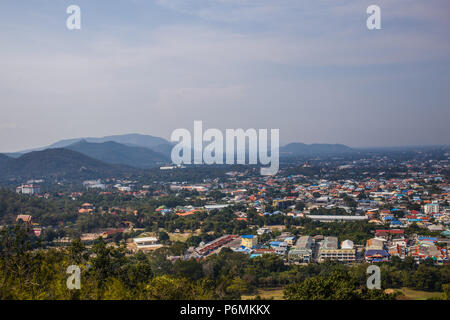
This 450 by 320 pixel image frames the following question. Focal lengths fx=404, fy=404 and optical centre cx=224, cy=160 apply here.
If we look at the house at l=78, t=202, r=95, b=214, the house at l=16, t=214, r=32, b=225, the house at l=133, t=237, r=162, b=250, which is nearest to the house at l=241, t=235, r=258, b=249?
the house at l=133, t=237, r=162, b=250

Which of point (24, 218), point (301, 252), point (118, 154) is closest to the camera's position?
point (301, 252)

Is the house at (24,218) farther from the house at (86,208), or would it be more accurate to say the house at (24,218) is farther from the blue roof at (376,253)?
the blue roof at (376,253)

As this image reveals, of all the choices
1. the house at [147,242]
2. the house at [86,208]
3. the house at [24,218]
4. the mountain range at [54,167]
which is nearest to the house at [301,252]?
the house at [147,242]

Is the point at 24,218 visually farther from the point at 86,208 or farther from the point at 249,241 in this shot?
the point at 249,241

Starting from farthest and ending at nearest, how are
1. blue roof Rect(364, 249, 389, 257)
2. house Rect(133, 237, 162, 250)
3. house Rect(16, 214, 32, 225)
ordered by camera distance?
house Rect(16, 214, 32, 225) → house Rect(133, 237, 162, 250) → blue roof Rect(364, 249, 389, 257)

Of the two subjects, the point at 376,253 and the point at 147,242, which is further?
the point at 147,242

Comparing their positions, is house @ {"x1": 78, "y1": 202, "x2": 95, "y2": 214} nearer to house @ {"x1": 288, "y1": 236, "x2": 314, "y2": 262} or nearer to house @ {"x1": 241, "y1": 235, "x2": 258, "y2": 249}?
house @ {"x1": 241, "y1": 235, "x2": 258, "y2": 249}

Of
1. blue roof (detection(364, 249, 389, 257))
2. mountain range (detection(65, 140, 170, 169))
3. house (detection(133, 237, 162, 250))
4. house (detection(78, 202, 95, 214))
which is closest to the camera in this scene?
blue roof (detection(364, 249, 389, 257))

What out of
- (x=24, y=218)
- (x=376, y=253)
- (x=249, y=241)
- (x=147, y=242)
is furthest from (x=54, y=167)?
(x=376, y=253)

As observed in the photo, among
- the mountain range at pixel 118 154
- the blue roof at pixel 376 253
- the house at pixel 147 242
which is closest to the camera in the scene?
the blue roof at pixel 376 253
